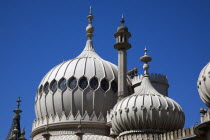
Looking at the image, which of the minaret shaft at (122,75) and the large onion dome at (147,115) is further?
the minaret shaft at (122,75)

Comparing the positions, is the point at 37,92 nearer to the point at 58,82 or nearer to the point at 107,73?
the point at 58,82

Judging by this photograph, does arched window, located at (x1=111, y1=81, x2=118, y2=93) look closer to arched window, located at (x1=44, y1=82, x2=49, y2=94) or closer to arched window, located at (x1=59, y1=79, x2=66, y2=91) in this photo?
arched window, located at (x1=59, y1=79, x2=66, y2=91)

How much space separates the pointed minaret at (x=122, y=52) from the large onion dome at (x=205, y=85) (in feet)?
38.3

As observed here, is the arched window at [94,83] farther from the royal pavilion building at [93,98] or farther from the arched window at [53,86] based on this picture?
the arched window at [53,86]

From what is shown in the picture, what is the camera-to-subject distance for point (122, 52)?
35.7m

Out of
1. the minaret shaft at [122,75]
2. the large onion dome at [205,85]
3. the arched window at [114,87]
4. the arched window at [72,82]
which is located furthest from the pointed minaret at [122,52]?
the large onion dome at [205,85]

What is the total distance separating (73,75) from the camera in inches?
1444

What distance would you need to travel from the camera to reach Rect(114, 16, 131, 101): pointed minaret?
34.8 metres

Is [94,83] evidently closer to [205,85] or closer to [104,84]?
[104,84]

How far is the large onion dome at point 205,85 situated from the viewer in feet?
74.4

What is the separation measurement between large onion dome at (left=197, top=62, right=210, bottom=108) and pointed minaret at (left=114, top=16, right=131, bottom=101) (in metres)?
11.7

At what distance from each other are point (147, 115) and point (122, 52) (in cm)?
809

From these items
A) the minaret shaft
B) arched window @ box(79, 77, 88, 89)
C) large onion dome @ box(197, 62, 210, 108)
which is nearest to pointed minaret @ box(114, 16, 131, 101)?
the minaret shaft

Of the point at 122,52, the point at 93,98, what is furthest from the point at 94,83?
the point at 122,52
